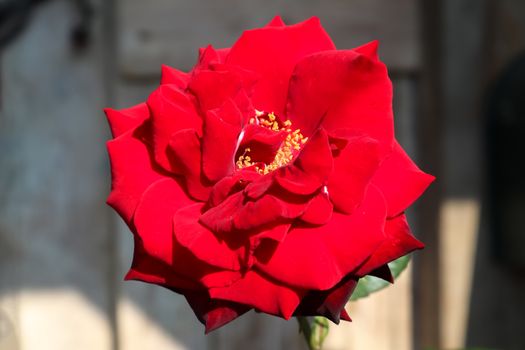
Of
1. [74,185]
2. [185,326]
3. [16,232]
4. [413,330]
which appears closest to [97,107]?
[74,185]

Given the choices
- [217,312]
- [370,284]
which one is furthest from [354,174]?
[370,284]

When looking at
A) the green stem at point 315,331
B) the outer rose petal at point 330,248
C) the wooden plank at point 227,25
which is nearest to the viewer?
the outer rose petal at point 330,248

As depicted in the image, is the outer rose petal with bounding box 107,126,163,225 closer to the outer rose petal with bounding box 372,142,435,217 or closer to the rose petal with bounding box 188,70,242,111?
the rose petal with bounding box 188,70,242,111

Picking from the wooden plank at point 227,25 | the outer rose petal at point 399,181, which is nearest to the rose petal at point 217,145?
the outer rose petal at point 399,181

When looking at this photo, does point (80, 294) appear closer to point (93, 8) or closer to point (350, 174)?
point (93, 8)

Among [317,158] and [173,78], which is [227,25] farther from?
[317,158]

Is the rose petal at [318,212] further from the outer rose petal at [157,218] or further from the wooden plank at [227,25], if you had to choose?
the wooden plank at [227,25]

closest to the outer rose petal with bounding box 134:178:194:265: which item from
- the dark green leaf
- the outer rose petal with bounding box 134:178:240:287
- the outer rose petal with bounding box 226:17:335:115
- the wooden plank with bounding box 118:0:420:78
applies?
the outer rose petal with bounding box 134:178:240:287
